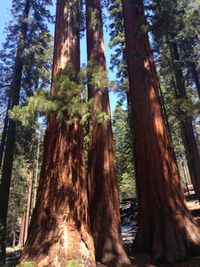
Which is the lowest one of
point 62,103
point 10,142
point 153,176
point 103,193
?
point 103,193

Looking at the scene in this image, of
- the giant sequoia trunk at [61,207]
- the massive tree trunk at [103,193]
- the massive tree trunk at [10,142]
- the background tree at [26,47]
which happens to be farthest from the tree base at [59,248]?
the background tree at [26,47]

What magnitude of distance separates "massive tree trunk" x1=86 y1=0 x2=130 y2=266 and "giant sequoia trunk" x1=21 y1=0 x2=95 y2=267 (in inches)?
34.3

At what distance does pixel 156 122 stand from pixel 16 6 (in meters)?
12.9

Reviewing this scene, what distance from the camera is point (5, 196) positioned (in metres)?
13.3

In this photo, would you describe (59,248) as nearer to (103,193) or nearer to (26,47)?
(103,193)

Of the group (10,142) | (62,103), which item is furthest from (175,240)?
(10,142)

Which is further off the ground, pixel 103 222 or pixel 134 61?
pixel 134 61

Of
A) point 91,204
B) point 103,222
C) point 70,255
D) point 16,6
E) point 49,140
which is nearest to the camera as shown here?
point 70,255

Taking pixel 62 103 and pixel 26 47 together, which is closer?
pixel 62 103

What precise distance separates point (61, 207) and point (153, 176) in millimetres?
2991

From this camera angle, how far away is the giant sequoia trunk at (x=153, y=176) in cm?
689

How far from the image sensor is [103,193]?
783cm

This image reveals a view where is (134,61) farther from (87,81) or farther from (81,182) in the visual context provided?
(81,182)

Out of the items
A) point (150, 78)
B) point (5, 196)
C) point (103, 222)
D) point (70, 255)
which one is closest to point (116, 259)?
point (103, 222)
